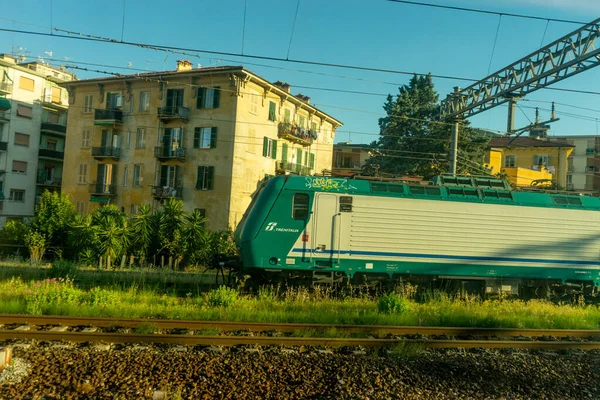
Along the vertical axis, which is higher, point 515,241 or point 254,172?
point 254,172

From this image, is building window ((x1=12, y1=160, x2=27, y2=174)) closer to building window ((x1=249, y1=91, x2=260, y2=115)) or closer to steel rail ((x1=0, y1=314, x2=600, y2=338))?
building window ((x1=249, y1=91, x2=260, y2=115))

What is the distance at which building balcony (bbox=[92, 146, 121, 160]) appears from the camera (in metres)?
35.4

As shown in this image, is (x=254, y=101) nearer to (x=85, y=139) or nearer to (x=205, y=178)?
(x=205, y=178)

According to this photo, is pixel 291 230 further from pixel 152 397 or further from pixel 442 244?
pixel 152 397

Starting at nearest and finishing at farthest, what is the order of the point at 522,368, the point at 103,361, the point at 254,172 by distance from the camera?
the point at 103,361 → the point at 522,368 → the point at 254,172

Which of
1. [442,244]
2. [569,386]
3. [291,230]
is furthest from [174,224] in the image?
[569,386]

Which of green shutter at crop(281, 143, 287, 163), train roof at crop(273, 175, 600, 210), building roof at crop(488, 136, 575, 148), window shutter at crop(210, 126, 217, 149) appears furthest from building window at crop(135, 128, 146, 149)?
building roof at crop(488, 136, 575, 148)

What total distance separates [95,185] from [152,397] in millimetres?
33691

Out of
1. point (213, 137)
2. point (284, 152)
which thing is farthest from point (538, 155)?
point (213, 137)

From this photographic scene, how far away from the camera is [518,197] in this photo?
13250 mm

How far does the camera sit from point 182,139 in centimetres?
3328

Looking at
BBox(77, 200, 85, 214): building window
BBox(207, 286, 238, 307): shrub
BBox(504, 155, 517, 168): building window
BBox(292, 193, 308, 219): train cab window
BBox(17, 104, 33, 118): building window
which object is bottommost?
BBox(207, 286, 238, 307): shrub

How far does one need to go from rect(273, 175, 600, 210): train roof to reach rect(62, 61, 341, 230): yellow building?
1842cm

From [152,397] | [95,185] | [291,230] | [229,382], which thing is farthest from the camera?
[95,185]
